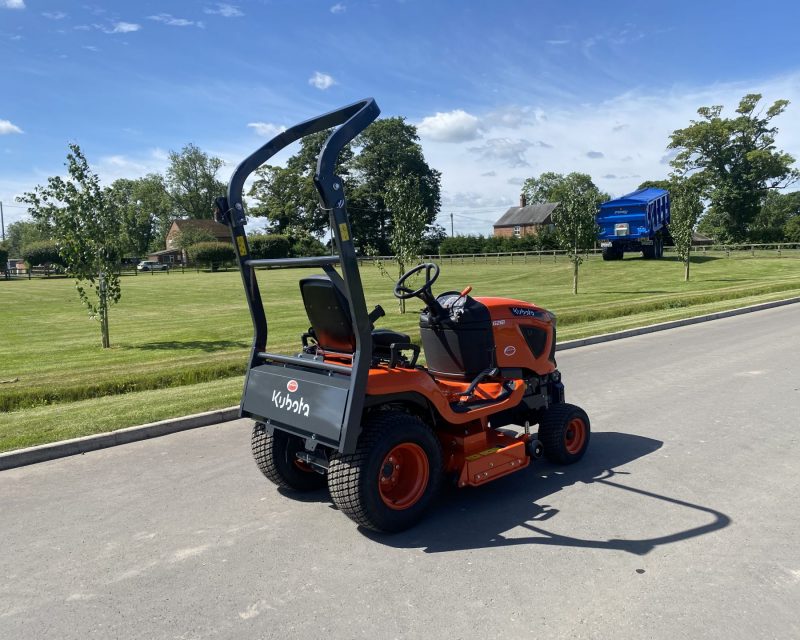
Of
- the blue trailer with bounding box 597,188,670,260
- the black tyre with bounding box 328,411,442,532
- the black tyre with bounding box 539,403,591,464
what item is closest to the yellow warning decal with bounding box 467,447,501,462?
the black tyre with bounding box 328,411,442,532

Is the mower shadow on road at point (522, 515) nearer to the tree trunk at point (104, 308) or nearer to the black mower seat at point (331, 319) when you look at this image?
the black mower seat at point (331, 319)

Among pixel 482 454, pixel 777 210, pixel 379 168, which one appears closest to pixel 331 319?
pixel 482 454

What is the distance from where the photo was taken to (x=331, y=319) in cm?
437

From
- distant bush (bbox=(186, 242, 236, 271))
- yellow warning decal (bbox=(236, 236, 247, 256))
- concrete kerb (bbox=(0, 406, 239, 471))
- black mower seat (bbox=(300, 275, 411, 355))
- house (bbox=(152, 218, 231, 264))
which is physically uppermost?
house (bbox=(152, 218, 231, 264))

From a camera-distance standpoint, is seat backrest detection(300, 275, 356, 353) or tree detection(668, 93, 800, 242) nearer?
seat backrest detection(300, 275, 356, 353)

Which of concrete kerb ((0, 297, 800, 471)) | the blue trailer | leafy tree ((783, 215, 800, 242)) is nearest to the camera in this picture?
concrete kerb ((0, 297, 800, 471))

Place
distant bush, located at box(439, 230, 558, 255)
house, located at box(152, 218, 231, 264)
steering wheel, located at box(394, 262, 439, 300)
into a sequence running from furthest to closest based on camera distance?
house, located at box(152, 218, 231, 264) → distant bush, located at box(439, 230, 558, 255) → steering wheel, located at box(394, 262, 439, 300)

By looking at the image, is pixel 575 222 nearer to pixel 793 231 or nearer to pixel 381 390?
pixel 381 390

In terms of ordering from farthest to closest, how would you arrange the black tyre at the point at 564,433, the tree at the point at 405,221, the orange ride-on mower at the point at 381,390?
1. the tree at the point at 405,221
2. the black tyre at the point at 564,433
3. the orange ride-on mower at the point at 381,390

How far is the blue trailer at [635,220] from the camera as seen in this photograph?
36.9 meters

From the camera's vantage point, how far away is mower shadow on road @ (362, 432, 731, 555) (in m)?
4.05

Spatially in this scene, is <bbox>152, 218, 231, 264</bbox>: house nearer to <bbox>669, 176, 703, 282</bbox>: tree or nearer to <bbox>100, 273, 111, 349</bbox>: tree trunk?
<bbox>669, 176, 703, 282</bbox>: tree

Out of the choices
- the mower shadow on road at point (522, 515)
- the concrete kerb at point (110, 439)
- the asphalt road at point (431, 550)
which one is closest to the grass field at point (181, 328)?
the concrete kerb at point (110, 439)

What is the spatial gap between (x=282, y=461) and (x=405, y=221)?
17535 millimetres
